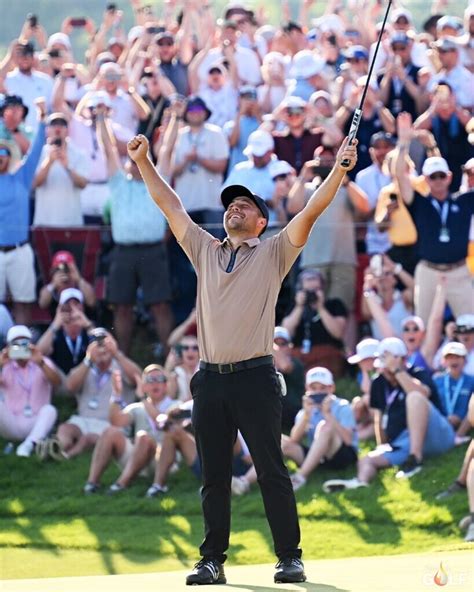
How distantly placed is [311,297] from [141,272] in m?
1.56

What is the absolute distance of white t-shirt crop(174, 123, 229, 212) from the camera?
1509 cm

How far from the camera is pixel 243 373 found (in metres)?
7.95

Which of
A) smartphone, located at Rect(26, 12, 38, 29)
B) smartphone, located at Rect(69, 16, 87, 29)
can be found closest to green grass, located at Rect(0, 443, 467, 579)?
smartphone, located at Rect(26, 12, 38, 29)

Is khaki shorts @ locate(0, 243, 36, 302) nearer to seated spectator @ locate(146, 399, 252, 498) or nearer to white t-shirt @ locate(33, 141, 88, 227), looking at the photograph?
white t-shirt @ locate(33, 141, 88, 227)

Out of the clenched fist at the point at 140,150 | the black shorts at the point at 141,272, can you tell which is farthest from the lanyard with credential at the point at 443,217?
the clenched fist at the point at 140,150

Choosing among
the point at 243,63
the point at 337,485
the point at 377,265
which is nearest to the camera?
the point at 337,485

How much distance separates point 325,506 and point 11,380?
120 inches

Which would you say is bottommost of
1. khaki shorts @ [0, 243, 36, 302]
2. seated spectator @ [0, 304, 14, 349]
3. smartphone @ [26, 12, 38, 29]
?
seated spectator @ [0, 304, 14, 349]

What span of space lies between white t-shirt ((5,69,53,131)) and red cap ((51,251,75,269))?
2.31 meters

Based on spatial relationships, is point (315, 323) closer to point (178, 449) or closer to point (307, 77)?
point (178, 449)

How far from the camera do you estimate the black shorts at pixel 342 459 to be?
13.5 m

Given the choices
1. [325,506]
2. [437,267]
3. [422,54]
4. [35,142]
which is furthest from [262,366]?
[422,54]

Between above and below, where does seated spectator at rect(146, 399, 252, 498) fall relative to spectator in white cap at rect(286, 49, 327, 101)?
below

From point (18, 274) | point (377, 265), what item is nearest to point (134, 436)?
point (18, 274)
